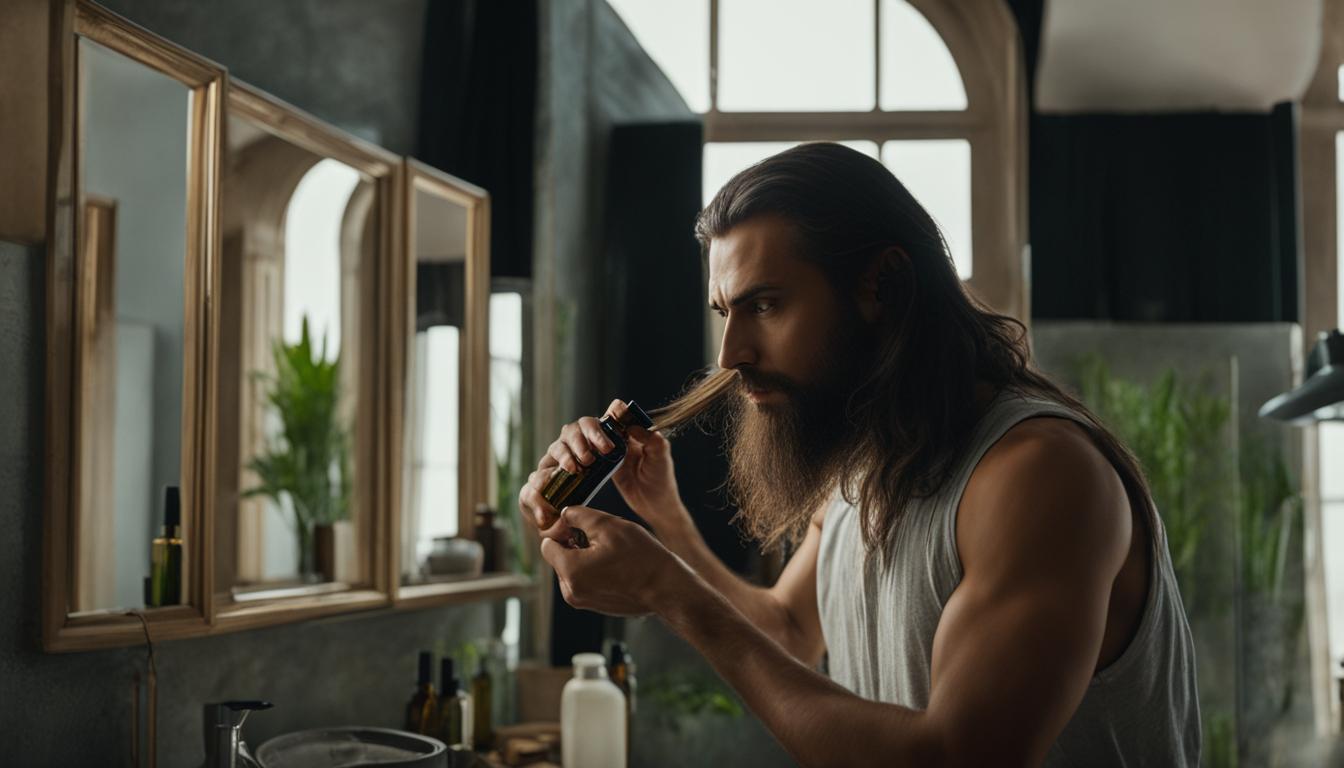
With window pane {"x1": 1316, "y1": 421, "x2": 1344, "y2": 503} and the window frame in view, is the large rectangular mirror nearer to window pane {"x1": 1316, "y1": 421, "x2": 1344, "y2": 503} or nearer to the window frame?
the window frame

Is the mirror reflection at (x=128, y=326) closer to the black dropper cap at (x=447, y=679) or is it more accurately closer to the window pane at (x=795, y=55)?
the black dropper cap at (x=447, y=679)

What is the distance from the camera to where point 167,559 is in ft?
5.49

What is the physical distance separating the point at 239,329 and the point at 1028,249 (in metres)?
2.15

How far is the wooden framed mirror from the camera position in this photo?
187 centimetres

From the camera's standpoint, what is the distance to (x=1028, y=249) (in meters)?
3.29

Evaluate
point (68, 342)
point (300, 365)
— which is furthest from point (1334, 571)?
point (68, 342)

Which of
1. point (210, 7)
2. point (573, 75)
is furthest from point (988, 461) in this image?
point (573, 75)

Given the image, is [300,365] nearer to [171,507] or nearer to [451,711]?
[171,507]

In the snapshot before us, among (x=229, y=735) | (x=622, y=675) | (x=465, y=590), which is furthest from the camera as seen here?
(x=622, y=675)

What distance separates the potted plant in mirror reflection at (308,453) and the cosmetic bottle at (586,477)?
2.23 feet

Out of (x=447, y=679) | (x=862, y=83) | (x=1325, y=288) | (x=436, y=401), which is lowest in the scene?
(x=447, y=679)

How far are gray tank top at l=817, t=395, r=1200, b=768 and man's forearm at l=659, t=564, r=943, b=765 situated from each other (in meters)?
0.14

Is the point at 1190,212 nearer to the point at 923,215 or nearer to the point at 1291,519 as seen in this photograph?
the point at 1291,519

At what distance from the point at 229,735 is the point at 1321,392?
1.97 meters
